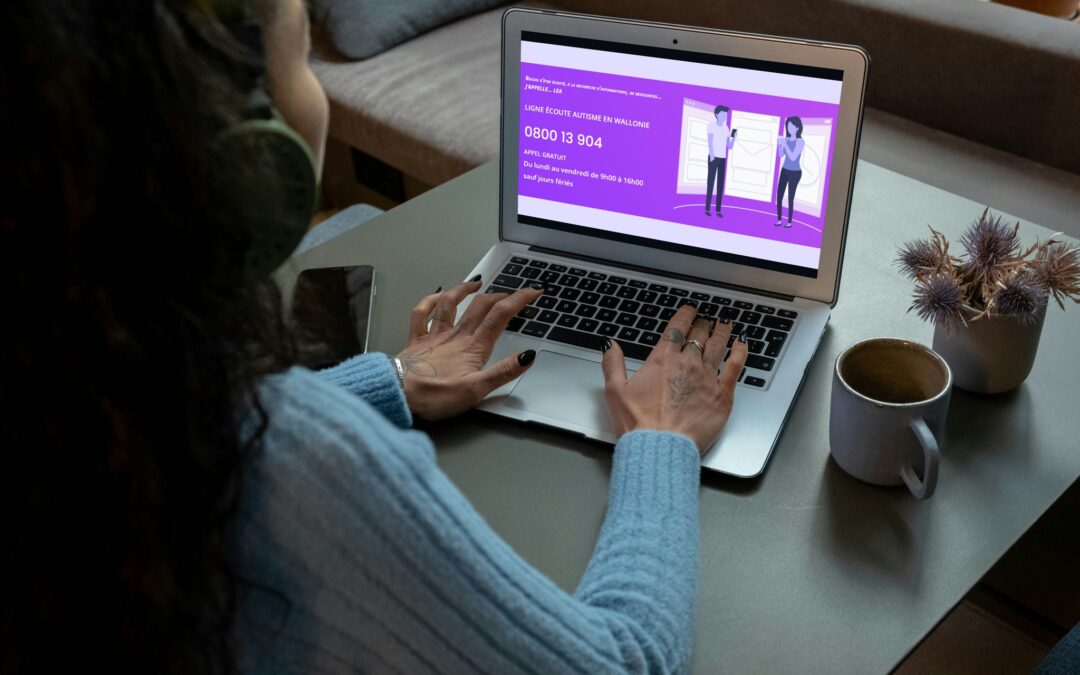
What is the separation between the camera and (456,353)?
0.94m

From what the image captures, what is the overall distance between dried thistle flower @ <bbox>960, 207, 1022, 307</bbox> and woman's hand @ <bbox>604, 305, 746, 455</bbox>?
0.68ft

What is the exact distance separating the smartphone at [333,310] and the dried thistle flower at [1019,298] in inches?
23.2

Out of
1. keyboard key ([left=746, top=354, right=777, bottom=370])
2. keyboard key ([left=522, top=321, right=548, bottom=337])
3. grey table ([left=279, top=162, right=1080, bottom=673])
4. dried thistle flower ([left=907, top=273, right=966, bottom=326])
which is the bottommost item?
grey table ([left=279, top=162, right=1080, bottom=673])

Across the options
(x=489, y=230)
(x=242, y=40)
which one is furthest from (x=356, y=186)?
(x=242, y=40)

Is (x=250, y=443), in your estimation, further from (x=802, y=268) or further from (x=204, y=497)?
(x=802, y=268)

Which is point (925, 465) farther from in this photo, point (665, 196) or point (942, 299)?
point (665, 196)

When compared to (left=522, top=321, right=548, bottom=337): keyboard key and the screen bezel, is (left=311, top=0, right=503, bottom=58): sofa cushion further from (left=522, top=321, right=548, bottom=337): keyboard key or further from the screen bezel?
(left=522, top=321, right=548, bottom=337): keyboard key

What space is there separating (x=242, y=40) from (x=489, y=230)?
66 cm

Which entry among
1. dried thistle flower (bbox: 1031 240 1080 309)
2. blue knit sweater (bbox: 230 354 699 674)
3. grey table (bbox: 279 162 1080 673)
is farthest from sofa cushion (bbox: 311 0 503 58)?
blue knit sweater (bbox: 230 354 699 674)

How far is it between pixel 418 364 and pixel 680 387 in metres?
0.25

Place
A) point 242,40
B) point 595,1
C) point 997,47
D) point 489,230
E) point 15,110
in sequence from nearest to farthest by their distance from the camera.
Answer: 1. point 15,110
2. point 242,40
3. point 489,230
4. point 997,47
5. point 595,1

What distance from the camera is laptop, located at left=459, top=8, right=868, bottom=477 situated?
2.96ft

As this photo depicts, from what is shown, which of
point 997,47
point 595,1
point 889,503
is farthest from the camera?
point 595,1

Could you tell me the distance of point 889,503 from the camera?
0.79 m
